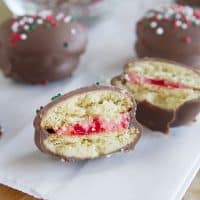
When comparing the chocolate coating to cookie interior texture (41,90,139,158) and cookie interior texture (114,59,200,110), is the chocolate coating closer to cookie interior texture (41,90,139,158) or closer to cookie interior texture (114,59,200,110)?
cookie interior texture (114,59,200,110)

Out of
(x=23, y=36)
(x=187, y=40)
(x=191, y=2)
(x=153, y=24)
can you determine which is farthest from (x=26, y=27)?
(x=191, y=2)

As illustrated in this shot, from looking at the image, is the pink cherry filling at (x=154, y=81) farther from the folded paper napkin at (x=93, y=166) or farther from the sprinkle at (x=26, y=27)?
the sprinkle at (x=26, y=27)

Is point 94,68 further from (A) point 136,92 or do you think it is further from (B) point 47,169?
(B) point 47,169

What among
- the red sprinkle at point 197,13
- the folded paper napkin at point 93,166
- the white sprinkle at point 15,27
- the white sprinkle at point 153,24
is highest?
the white sprinkle at point 15,27

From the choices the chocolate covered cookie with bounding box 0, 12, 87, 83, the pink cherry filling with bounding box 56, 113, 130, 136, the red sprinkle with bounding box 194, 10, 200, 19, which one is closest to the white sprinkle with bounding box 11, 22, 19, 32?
the chocolate covered cookie with bounding box 0, 12, 87, 83

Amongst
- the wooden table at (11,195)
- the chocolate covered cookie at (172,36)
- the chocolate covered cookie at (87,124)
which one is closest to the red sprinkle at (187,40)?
the chocolate covered cookie at (172,36)

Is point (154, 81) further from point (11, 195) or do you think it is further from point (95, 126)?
point (11, 195)

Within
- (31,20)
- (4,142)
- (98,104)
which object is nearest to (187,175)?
(98,104)

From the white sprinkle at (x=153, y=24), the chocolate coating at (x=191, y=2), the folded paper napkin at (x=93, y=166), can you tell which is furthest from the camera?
the chocolate coating at (x=191, y=2)
